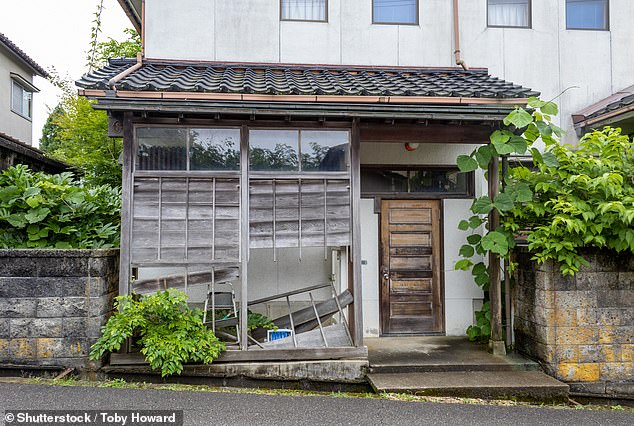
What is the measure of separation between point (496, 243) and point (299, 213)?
235cm

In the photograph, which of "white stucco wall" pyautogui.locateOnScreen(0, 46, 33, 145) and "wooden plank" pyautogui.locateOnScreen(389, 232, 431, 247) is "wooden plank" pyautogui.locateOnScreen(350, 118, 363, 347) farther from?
"white stucco wall" pyautogui.locateOnScreen(0, 46, 33, 145)

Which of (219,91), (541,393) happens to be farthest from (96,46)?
(541,393)

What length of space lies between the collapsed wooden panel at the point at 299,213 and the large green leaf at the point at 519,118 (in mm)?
1921

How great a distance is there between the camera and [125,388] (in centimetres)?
457

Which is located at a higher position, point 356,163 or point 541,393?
point 356,163

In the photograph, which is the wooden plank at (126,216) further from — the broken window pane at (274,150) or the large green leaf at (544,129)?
the large green leaf at (544,129)

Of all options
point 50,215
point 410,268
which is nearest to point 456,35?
point 410,268

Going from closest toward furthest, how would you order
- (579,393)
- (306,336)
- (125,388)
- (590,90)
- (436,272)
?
(125,388) → (579,393) → (306,336) → (436,272) → (590,90)

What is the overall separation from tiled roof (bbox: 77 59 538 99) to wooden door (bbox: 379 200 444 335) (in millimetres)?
1842

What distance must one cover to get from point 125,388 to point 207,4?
217 inches

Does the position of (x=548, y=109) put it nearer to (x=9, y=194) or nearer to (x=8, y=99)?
(x=9, y=194)

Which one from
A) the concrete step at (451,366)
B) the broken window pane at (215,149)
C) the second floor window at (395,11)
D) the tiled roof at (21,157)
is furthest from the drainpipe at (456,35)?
the tiled roof at (21,157)

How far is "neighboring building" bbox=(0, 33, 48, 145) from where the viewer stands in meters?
12.9

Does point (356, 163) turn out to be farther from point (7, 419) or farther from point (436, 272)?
point (7, 419)
